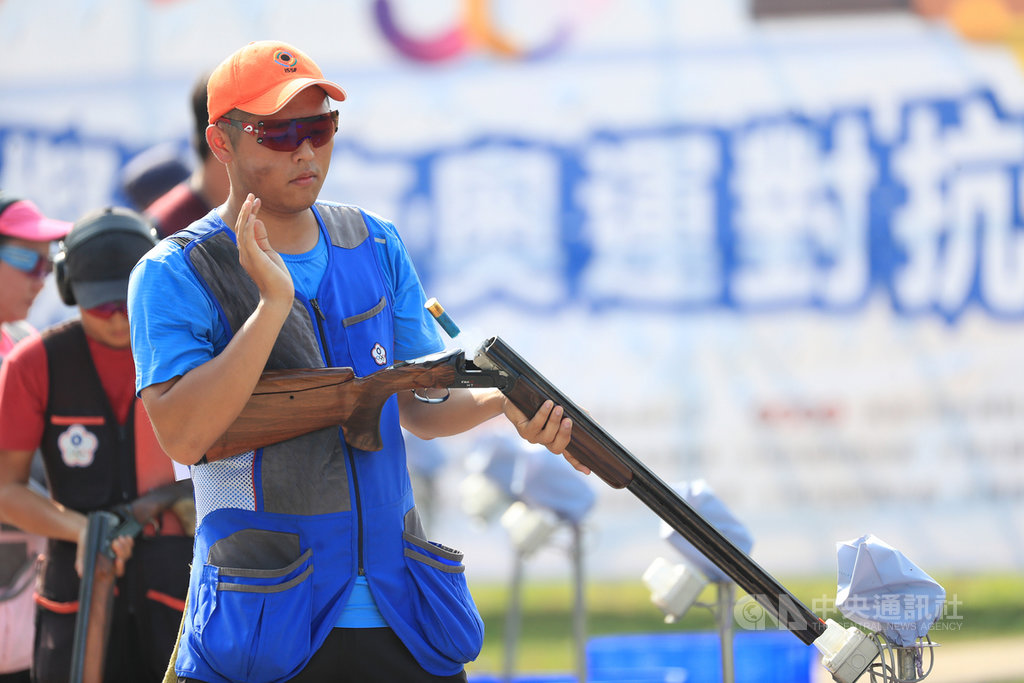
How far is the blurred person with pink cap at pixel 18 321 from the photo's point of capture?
3.11 m

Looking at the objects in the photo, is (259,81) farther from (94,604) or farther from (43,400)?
(94,604)

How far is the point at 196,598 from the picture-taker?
6.05 ft

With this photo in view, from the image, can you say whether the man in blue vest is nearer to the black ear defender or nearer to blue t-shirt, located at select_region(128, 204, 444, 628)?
blue t-shirt, located at select_region(128, 204, 444, 628)

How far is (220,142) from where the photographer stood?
1931 mm

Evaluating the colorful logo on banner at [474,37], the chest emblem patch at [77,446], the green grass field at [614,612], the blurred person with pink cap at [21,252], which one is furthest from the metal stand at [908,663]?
the colorful logo on banner at [474,37]

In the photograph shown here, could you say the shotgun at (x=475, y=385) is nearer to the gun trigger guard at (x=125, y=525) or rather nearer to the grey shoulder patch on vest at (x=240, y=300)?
the grey shoulder patch on vest at (x=240, y=300)

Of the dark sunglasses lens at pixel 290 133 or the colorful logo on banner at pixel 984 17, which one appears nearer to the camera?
the dark sunglasses lens at pixel 290 133

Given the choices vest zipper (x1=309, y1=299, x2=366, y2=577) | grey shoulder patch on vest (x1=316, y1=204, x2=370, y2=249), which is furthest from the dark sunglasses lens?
vest zipper (x1=309, y1=299, x2=366, y2=577)

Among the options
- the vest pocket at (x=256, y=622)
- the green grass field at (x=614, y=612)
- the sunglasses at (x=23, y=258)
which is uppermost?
the sunglasses at (x=23, y=258)

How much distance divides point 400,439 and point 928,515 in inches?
193

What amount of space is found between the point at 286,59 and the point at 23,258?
174 centimetres

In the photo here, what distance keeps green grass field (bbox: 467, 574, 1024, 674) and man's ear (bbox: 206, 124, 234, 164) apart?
4429 mm

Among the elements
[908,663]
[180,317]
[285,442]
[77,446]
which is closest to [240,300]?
[180,317]

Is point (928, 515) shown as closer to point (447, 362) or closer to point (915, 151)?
point (915, 151)
